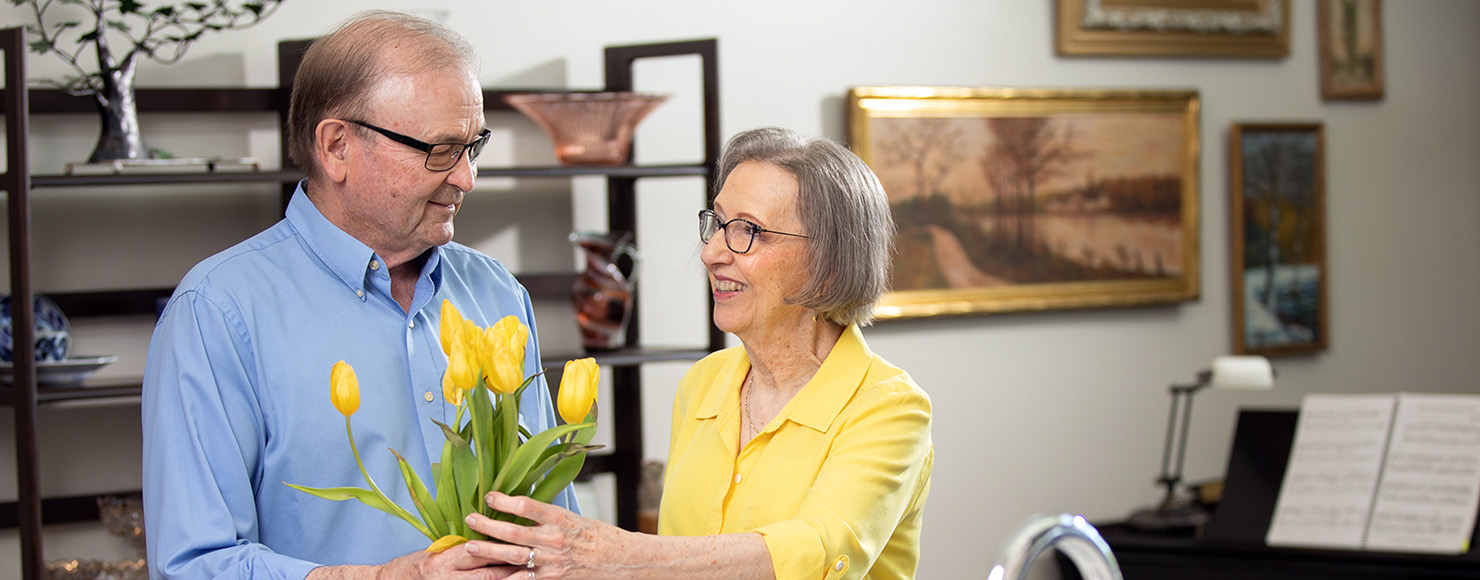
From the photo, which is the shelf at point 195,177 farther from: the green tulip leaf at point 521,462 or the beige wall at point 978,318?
the green tulip leaf at point 521,462

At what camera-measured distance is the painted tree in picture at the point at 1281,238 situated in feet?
14.7

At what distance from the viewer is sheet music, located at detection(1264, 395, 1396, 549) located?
342 cm

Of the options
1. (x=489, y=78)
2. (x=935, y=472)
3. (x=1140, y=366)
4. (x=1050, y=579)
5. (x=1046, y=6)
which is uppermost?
(x=1046, y=6)

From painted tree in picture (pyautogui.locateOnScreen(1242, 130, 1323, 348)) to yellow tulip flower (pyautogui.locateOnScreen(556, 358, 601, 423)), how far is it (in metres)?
3.75

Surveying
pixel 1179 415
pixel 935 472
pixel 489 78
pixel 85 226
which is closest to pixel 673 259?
pixel 489 78

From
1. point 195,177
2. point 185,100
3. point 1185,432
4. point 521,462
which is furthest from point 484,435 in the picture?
point 1185,432

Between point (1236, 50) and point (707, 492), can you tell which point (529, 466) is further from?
point (1236, 50)

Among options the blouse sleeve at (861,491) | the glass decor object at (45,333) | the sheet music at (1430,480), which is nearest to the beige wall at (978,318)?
the glass decor object at (45,333)

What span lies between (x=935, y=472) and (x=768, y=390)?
2.43m

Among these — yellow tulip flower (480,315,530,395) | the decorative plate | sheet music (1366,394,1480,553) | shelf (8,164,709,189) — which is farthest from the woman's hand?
sheet music (1366,394,1480,553)

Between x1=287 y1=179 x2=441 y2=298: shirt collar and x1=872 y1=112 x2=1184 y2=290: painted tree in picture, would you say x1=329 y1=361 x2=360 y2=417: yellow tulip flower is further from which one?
x1=872 y1=112 x2=1184 y2=290: painted tree in picture

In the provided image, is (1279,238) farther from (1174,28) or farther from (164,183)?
(164,183)

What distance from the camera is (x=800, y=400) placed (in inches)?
64.1

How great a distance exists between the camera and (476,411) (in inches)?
50.1
